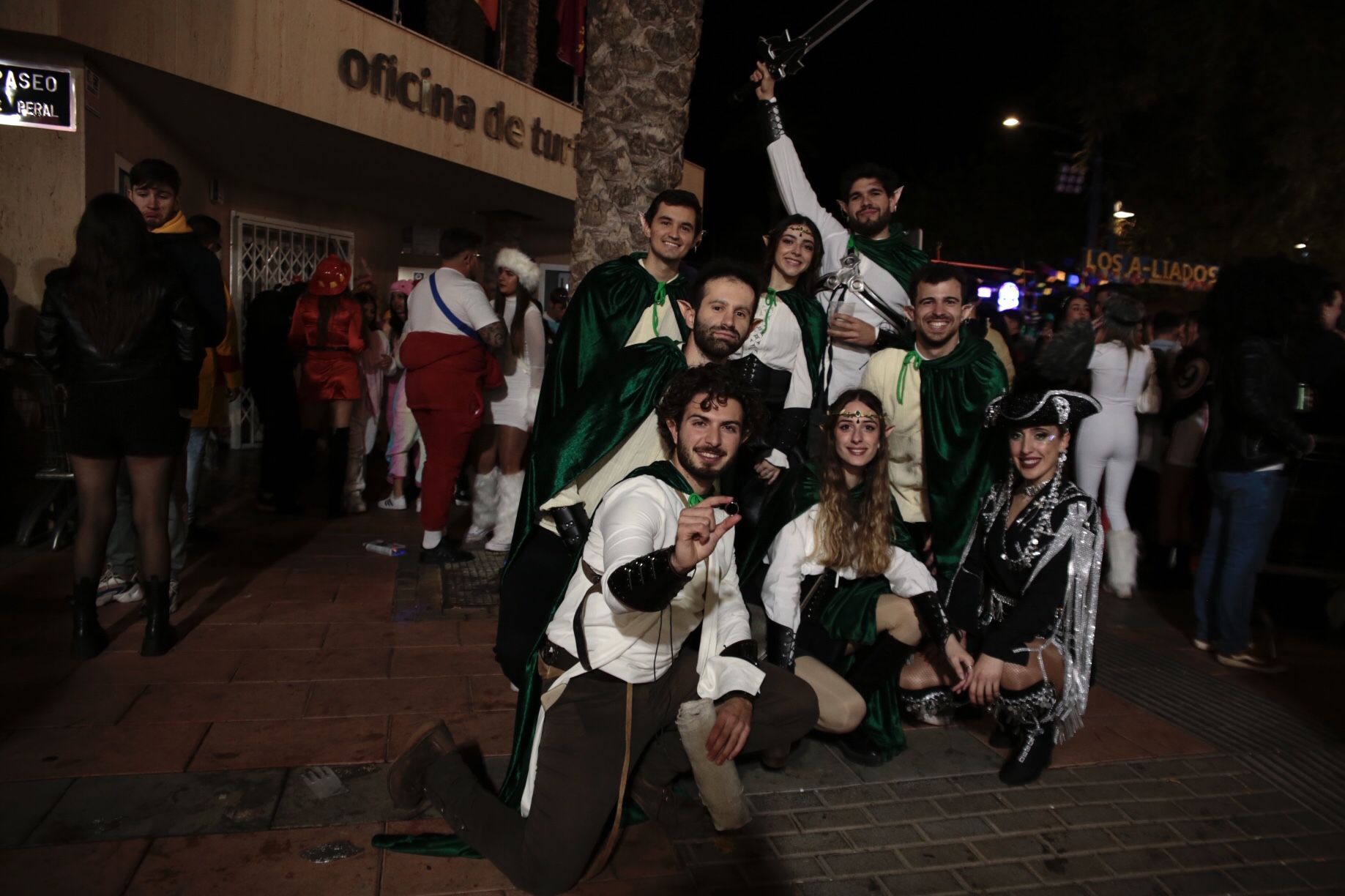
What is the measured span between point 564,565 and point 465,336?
2503 mm

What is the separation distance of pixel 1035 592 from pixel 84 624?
3849mm

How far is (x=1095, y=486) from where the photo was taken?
6.00 meters

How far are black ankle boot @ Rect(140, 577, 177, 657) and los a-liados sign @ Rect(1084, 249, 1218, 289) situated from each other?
19070 mm

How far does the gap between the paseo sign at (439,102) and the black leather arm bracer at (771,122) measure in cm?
519

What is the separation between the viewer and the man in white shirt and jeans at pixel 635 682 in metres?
2.61

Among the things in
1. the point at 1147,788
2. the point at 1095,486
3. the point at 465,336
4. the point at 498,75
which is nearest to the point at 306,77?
the point at 498,75

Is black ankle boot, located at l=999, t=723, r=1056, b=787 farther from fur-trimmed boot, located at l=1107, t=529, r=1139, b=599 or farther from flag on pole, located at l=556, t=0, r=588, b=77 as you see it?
flag on pole, located at l=556, t=0, r=588, b=77

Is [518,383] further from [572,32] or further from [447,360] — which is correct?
[572,32]

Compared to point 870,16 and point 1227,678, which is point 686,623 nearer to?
point 1227,678

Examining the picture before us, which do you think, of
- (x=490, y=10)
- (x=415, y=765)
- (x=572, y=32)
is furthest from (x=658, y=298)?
(x=572, y=32)

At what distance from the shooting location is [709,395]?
2906mm

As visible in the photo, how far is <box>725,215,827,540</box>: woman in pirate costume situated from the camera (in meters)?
3.80

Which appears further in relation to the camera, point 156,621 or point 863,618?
point 156,621

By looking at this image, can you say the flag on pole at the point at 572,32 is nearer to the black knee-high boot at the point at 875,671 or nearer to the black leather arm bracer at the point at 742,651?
the black knee-high boot at the point at 875,671
